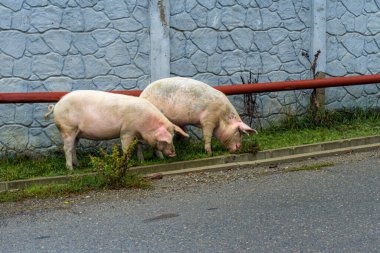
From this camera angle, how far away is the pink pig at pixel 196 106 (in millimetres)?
8070

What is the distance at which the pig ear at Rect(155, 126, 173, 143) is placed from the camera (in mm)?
7516

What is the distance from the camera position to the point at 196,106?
8070 mm

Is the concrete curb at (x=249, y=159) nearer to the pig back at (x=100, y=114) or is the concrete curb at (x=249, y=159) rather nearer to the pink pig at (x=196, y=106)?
the pink pig at (x=196, y=106)

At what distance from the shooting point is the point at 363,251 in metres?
4.62

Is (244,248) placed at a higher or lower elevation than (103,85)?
lower

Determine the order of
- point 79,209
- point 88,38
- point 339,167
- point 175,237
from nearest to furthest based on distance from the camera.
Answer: point 175,237
point 79,209
point 339,167
point 88,38

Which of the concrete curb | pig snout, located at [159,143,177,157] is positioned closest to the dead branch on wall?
the concrete curb

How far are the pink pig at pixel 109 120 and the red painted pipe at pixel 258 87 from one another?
50 centimetres

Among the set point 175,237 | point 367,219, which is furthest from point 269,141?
point 175,237

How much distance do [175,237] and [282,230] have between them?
95cm

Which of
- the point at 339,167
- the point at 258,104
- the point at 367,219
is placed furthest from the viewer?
the point at 258,104

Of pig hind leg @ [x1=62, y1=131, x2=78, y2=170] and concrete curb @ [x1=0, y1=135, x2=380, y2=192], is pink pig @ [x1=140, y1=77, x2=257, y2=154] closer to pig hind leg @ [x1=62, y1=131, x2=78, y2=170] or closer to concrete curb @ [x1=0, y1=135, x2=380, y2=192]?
concrete curb @ [x1=0, y1=135, x2=380, y2=192]

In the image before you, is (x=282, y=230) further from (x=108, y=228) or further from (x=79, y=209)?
(x=79, y=209)

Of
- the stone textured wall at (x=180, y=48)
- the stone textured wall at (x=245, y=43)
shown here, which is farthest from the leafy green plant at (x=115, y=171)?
the stone textured wall at (x=245, y=43)
